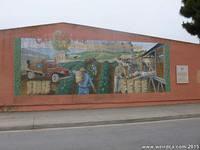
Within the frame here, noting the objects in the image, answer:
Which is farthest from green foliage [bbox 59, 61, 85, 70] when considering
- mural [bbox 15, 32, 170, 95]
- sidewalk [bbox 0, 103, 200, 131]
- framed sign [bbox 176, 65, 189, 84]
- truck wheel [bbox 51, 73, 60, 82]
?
framed sign [bbox 176, 65, 189, 84]

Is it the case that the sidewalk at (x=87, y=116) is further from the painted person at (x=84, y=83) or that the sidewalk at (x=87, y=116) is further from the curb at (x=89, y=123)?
the painted person at (x=84, y=83)

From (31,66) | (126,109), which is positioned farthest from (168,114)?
(31,66)

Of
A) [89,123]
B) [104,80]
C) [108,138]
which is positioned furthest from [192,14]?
[108,138]

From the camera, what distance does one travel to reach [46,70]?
61.3ft

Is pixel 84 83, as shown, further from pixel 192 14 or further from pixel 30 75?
pixel 192 14

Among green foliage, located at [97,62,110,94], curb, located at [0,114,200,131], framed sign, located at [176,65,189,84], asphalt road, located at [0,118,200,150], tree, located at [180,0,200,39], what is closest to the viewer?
asphalt road, located at [0,118,200,150]

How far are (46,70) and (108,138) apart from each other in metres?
8.73

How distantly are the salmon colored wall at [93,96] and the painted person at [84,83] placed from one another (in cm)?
29

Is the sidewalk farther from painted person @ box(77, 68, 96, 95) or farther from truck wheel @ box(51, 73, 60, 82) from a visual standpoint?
truck wheel @ box(51, 73, 60, 82)

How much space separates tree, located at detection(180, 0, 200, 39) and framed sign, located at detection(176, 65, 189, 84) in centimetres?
206

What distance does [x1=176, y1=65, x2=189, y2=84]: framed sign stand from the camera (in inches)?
830

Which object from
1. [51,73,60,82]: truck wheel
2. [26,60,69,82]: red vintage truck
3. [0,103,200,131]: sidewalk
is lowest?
[0,103,200,131]: sidewalk

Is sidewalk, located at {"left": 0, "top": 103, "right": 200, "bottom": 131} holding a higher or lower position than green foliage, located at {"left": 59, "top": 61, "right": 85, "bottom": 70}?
lower

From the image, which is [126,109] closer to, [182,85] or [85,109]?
[85,109]
